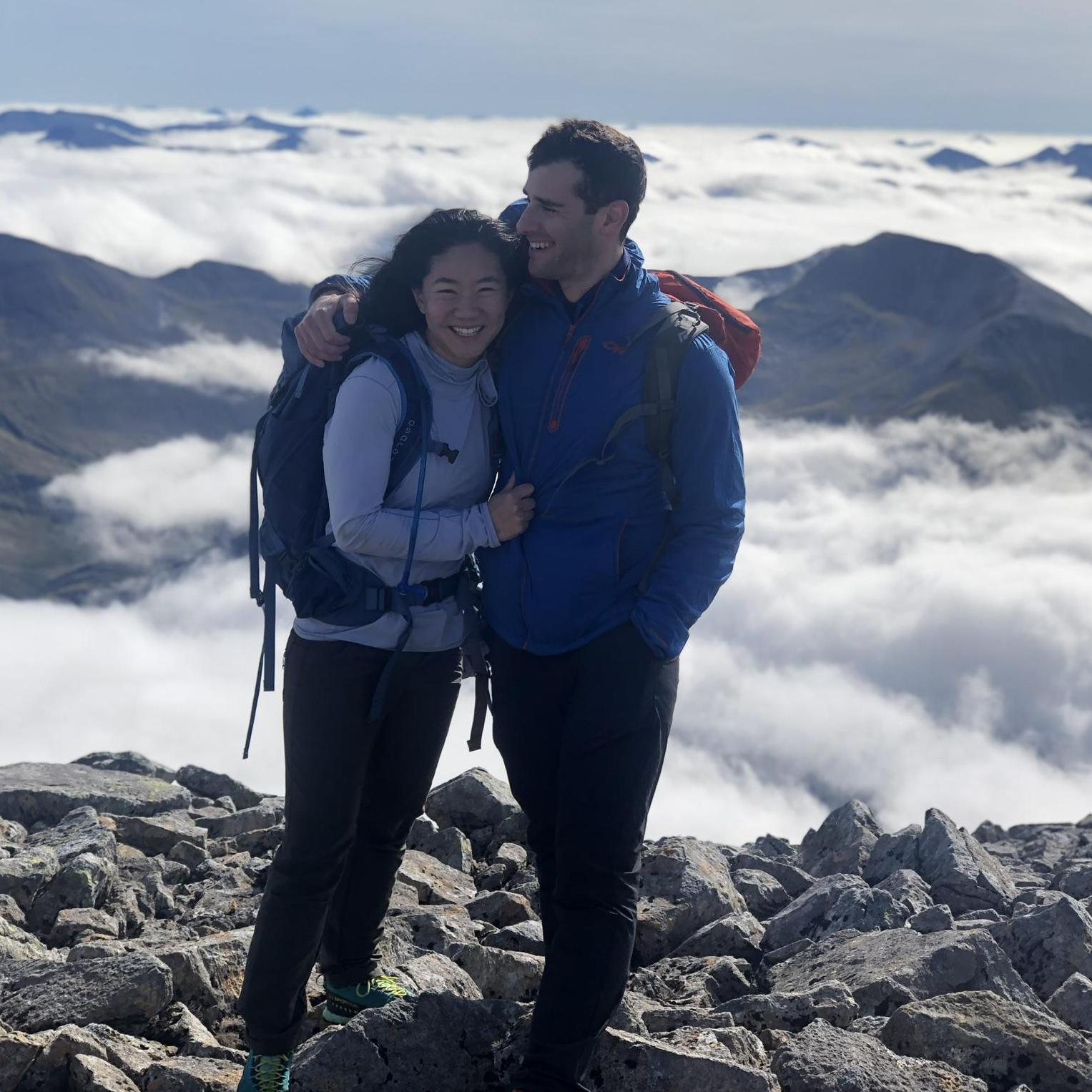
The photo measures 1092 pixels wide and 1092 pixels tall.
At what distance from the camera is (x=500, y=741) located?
5.85m

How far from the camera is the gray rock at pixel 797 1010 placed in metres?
6.79

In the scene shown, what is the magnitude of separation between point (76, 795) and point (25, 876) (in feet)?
12.7

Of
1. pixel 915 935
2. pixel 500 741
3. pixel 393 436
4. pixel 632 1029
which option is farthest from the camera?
pixel 915 935

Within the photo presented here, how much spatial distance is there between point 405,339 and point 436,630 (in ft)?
4.19

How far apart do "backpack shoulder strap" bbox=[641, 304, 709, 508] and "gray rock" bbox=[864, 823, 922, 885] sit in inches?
249

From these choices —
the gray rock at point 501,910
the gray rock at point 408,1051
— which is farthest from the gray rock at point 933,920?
the gray rock at point 408,1051

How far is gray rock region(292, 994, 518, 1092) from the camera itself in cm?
Result: 572

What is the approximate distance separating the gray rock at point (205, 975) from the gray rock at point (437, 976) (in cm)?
94

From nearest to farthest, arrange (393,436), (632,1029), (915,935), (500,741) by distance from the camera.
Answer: (393,436)
(500,741)
(632,1029)
(915,935)

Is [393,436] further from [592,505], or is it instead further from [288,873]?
[288,873]

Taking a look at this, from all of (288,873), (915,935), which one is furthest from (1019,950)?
(288,873)

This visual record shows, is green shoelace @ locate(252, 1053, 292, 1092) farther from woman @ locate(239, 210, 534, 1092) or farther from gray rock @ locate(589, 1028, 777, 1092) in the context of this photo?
gray rock @ locate(589, 1028, 777, 1092)

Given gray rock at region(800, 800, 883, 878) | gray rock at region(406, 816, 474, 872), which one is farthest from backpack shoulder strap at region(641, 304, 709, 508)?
gray rock at region(800, 800, 883, 878)

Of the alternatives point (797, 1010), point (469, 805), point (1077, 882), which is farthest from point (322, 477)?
point (1077, 882)
